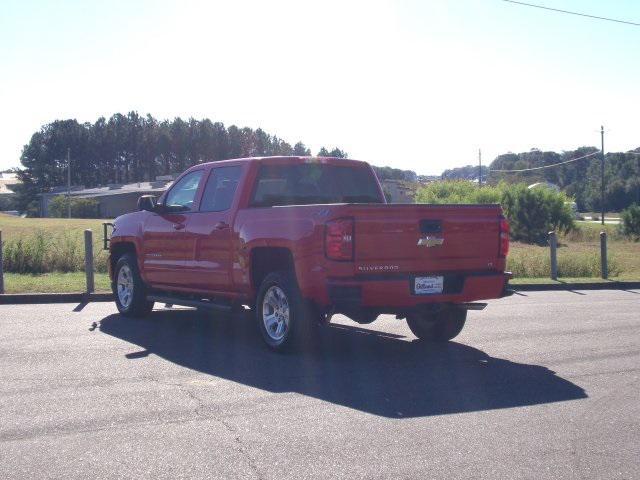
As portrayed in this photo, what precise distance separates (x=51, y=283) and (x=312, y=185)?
707 centimetres

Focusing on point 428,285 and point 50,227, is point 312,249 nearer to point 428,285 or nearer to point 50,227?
point 428,285

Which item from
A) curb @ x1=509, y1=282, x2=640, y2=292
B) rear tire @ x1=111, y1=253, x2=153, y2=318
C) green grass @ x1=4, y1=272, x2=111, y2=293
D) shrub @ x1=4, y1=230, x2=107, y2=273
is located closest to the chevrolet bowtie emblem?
rear tire @ x1=111, y1=253, x2=153, y2=318

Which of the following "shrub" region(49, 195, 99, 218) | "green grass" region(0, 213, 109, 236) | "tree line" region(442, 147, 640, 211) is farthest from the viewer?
"tree line" region(442, 147, 640, 211)

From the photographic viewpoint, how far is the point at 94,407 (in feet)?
20.6

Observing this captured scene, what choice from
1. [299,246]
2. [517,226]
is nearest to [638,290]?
[299,246]

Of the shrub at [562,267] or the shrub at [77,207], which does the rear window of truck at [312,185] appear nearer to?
the shrub at [562,267]

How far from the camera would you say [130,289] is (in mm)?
11391

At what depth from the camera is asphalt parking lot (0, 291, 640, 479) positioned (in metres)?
5.04

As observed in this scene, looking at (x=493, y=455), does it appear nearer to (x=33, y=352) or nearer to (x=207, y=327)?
(x=33, y=352)

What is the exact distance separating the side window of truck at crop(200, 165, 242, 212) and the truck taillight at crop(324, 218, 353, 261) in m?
2.02

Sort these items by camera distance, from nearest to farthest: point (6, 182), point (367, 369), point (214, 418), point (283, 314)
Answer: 1. point (214, 418)
2. point (367, 369)
3. point (283, 314)
4. point (6, 182)

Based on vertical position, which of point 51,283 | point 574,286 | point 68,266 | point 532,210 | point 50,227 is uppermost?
point 532,210

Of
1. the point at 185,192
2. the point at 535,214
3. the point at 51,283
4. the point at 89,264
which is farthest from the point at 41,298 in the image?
the point at 535,214

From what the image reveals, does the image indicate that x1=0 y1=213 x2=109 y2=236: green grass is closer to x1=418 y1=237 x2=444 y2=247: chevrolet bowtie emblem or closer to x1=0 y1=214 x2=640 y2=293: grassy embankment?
→ x1=0 y1=214 x2=640 y2=293: grassy embankment
